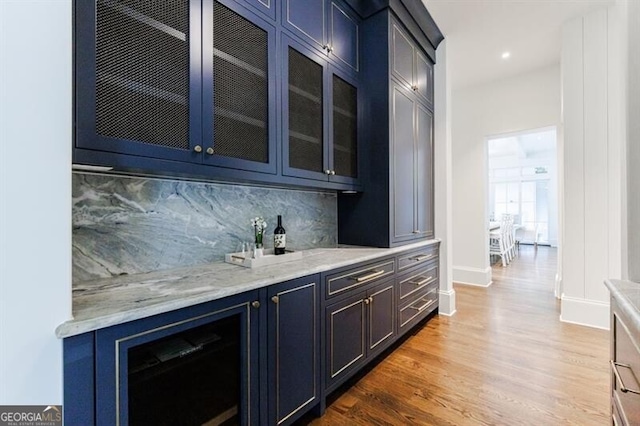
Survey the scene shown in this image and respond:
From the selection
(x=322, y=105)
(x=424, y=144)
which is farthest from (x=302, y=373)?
(x=424, y=144)

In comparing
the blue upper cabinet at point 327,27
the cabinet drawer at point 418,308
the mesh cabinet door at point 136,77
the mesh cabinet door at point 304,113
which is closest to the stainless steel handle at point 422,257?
the cabinet drawer at point 418,308

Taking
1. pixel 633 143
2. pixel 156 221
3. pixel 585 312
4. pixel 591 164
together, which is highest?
pixel 591 164

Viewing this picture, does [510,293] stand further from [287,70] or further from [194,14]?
[194,14]

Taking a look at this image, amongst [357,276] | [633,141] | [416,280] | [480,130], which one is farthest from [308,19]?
[480,130]

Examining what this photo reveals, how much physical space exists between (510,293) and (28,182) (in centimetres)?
478

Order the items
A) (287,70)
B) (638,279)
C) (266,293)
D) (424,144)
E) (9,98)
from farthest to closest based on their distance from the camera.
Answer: (424,144) < (287,70) < (266,293) < (638,279) < (9,98)

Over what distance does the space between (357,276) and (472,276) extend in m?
3.27

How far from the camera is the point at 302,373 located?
1.49m

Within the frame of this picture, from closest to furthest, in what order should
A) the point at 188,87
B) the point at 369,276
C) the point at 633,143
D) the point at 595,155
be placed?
the point at 633,143 < the point at 188,87 < the point at 369,276 < the point at 595,155

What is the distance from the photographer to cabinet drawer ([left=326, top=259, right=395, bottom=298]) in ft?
5.52

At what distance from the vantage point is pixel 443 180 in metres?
3.18

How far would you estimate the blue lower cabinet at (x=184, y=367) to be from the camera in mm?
879

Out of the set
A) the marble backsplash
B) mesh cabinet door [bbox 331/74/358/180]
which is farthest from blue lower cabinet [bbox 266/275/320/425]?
mesh cabinet door [bbox 331/74/358/180]

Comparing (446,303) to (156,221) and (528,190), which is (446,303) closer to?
(156,221)
